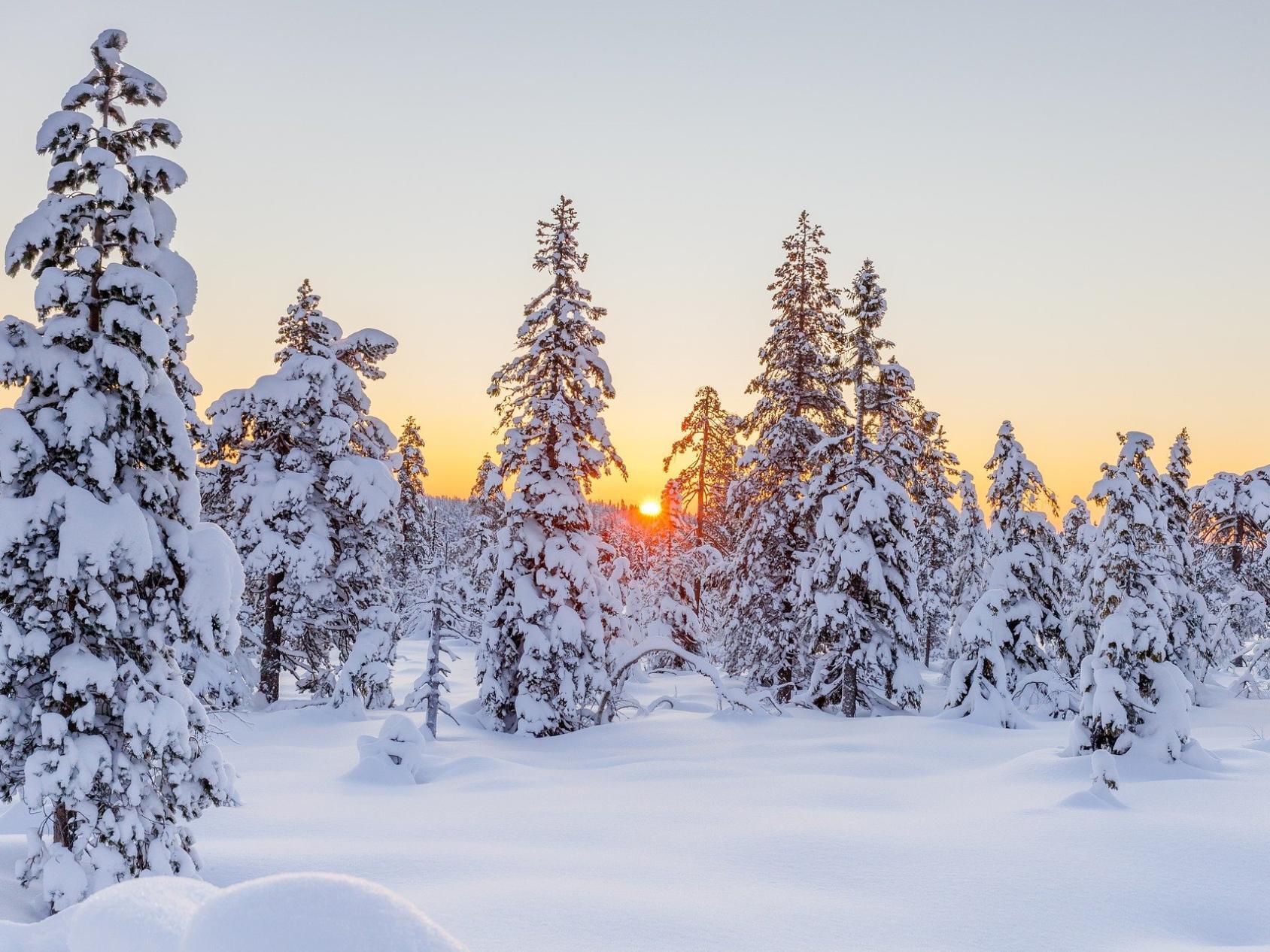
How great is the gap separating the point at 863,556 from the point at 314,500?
15.0 m

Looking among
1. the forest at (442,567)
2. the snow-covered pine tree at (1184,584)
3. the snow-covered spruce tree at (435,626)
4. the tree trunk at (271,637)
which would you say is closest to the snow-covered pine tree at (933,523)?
the forest at (442,567)

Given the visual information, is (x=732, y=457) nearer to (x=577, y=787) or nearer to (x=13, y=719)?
(x=577, y=787)

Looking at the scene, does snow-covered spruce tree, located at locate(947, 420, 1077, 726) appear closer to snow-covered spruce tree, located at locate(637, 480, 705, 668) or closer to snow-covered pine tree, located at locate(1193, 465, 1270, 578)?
snow-covered spruce tree, located at locate(637, 480, 705, 668)

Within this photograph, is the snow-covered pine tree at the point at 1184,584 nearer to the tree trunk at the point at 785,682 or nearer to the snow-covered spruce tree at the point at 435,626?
the tree trunk at the point at 785,682

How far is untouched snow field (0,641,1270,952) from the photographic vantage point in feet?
24.4

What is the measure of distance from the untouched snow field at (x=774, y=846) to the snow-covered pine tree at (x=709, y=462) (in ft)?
74.2

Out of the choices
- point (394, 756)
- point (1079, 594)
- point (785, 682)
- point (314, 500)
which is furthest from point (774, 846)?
point (1079, 594)

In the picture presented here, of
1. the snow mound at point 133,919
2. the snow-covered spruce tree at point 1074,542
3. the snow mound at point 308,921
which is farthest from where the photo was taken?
the snow-covered spruce tree at point 1074,542

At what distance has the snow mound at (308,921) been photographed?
3258 millimetres

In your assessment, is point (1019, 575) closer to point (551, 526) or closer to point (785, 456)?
point (785, 456)

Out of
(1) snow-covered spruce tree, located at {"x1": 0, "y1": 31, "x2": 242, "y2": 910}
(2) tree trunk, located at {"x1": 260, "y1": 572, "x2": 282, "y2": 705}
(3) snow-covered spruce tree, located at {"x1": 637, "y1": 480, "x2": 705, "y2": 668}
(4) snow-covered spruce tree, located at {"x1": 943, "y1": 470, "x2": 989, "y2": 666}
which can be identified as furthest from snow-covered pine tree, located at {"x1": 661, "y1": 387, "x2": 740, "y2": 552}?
(1) snow-covered spruce tree, located at {"x1": 0, "y1": 31, "x2": 242, "y2": 910}

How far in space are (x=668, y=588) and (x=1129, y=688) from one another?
23.1 metres

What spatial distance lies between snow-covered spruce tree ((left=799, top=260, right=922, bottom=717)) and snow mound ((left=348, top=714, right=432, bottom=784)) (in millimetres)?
11032

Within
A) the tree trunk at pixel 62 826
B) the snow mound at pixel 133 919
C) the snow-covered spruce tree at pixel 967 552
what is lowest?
the tree trunk at pixel 62 826
